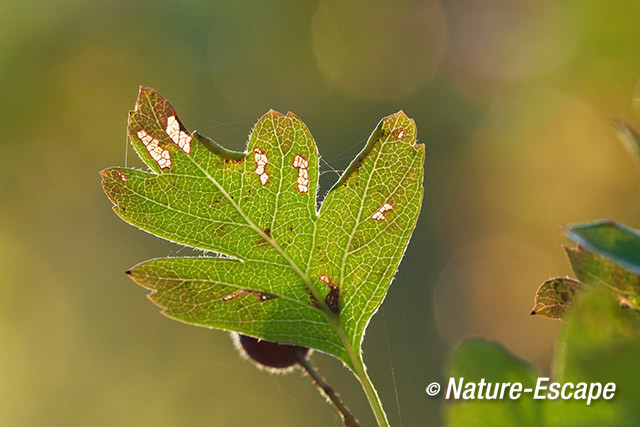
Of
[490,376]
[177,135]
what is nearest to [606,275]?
[490,376]

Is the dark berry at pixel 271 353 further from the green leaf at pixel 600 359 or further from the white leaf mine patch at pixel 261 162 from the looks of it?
the green leaf at pixel 600 359

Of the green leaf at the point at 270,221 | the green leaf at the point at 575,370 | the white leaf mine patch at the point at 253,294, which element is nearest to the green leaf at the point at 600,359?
the green leaf at the point at 575,370

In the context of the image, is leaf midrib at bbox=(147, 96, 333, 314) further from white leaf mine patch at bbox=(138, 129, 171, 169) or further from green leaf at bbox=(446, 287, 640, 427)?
green leaf at bbox=(446, 287, 640, 427)

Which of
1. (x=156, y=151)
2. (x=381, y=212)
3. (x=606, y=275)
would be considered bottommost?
(x=606, y=275)

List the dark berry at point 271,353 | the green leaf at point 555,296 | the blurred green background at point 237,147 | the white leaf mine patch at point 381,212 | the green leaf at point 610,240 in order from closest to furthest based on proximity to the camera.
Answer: the green leaf at point 610,240
the green leaf at point 555,296
the white leaf mine patch at point 381,212
the dark berry at point 271,353
the blurred green background at point 237,147

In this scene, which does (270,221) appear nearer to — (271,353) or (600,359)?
(271,353)

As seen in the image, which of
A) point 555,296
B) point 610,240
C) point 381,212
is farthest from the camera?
point 381,212

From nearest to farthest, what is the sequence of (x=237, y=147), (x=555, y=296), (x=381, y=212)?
(x=555, y=296), (x=381, y=212), (x=237, y=147)

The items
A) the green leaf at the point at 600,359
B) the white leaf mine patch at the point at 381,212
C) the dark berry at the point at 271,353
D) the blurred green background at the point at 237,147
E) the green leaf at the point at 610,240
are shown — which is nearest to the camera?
the green leaf at the point at 600,359
